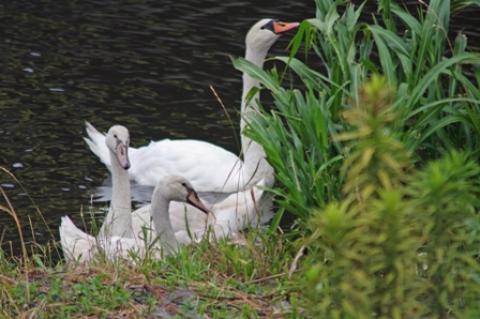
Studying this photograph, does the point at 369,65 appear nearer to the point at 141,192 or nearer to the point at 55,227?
the point at 55,227

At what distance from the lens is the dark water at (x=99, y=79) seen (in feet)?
34.2

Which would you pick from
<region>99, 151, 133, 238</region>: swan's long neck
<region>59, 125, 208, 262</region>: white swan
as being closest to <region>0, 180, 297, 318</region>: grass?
<region>59, 125, 208, 262</region>: white swan

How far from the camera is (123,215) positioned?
8.70 meters

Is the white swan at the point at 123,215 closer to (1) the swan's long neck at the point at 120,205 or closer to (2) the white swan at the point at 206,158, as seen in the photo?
(1) the swan's long neck at the point at 120,205

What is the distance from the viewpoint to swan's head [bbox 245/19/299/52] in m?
10.8

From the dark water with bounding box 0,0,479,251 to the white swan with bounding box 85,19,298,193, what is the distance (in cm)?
34

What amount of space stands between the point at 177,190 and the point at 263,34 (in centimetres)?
281

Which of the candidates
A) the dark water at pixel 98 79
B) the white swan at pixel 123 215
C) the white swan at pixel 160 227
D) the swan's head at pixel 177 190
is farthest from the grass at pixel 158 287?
the dark water at pixel 98 79

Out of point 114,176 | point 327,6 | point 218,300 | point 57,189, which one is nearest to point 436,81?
point 327,6

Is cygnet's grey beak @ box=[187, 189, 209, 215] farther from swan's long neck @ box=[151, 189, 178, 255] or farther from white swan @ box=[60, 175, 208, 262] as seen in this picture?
swan's long neck @ box=[151, 189, 178, 255]

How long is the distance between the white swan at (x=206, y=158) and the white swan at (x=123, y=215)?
3.82 ft

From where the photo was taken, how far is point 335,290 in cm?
370

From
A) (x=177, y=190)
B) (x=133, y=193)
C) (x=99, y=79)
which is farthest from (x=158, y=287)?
(x=99, y=79)

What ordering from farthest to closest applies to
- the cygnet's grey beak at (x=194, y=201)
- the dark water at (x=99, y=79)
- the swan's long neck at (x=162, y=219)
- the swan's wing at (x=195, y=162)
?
the swan's wing at (x=195, y=162) < the dark water at (x=99, y=79) < the cygnet's grey beak at (x=194, y=201) < the swan's long neck at (x=162, y=219)
